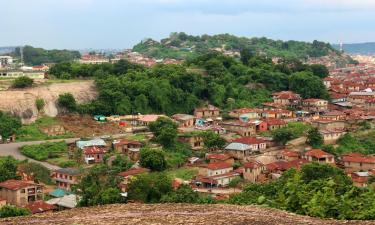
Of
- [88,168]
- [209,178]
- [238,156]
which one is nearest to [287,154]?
[238,156]

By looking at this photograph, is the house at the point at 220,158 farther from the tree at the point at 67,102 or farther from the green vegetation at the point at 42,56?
the green vegetation at the point at 42,56

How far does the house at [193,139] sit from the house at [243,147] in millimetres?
1615

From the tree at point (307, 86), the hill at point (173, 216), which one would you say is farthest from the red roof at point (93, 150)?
the tree at point (307, 86)

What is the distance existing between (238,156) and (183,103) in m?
9.23

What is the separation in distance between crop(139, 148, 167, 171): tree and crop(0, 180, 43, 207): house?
3.91 m

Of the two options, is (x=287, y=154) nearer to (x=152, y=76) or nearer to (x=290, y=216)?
(x=152, y=76)

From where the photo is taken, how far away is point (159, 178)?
1448 cm

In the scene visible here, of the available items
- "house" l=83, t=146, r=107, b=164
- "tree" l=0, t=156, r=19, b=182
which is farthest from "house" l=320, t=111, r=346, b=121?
"tree" l=0, t=156, r=19, b=182

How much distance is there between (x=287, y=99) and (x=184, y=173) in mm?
→ 13089

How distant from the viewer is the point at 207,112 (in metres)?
29.8

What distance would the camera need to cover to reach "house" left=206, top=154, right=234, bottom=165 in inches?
809

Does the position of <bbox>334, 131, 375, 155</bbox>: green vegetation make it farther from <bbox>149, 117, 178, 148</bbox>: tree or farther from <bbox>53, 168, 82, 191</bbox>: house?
<bbox>53, 168, 82, 191</bbox>: house

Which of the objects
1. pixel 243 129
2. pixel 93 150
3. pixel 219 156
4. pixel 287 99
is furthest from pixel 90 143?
pixel 287 99

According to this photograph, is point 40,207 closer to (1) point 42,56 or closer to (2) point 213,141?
(2) point 213,141
